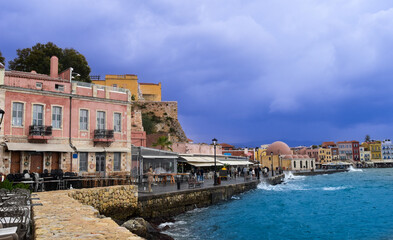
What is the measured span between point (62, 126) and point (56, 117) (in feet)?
2.20

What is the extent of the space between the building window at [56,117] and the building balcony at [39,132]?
2.43 ft

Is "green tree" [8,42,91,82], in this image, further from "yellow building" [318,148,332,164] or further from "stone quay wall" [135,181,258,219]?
"yellow building" [318,148,332,164]

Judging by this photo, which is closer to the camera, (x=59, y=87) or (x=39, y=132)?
(x=39, y=132)

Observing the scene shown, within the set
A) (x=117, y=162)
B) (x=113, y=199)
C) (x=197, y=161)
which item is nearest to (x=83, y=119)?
(x=117, y=162)

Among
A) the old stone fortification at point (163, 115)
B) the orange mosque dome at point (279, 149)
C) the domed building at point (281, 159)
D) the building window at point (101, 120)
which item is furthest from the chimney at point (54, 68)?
the orange mosque dome at point (279, 149)

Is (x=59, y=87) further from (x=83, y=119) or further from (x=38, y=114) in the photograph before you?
(x=83, y=119)

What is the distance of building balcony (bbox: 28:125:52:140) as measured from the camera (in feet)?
61.9

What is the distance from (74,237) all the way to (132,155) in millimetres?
18980

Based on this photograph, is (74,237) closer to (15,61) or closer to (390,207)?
(390,207)

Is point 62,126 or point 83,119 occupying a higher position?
point 83,119

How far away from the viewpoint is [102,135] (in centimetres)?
2161

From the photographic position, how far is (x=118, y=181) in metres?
17.4

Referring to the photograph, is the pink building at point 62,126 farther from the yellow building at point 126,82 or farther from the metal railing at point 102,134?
the yellow building at point 126,82

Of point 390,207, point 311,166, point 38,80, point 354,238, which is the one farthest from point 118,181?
point 311,166
